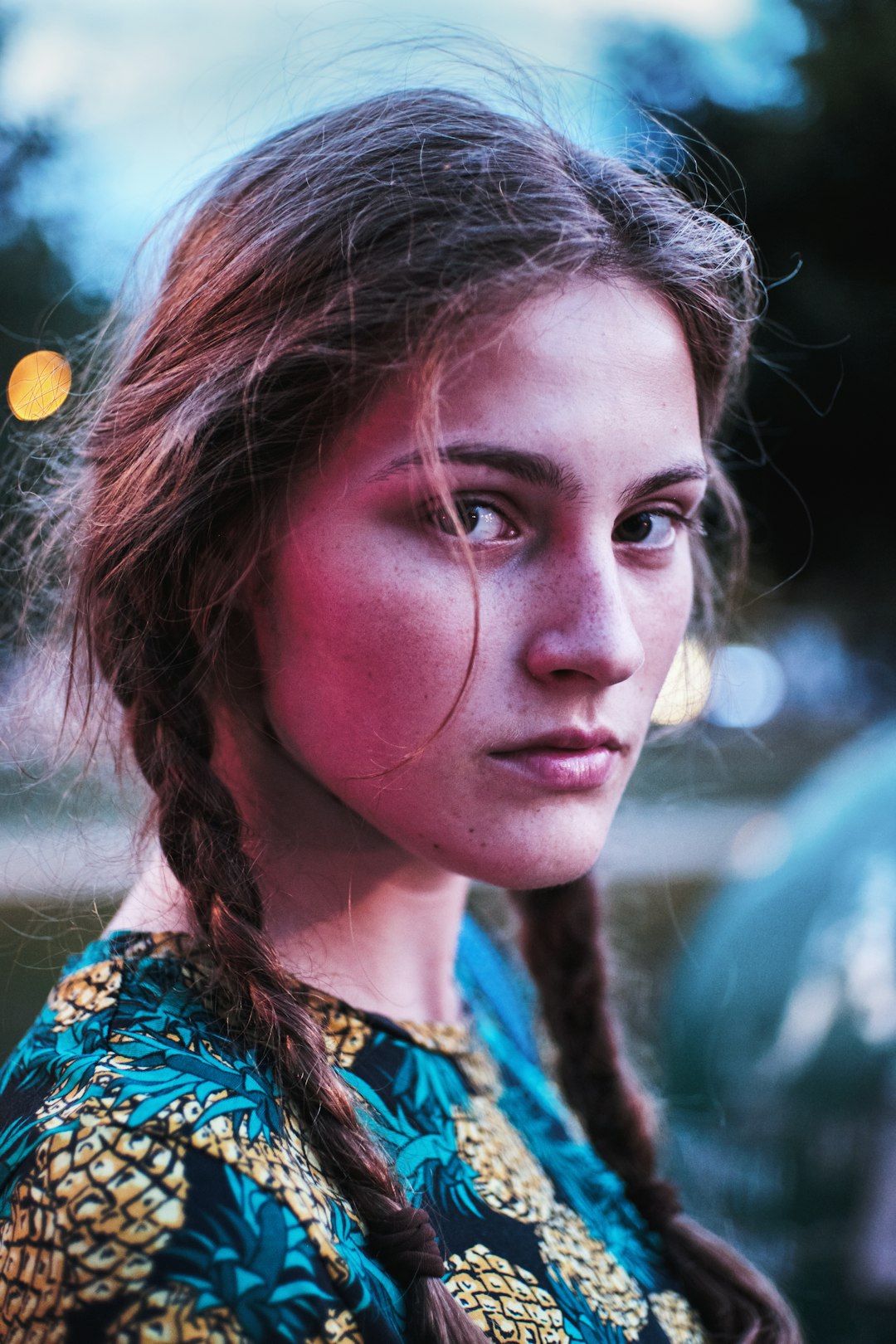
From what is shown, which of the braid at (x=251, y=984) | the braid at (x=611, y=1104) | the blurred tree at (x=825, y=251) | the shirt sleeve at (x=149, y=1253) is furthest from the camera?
the blurred tree at (x=825, y=251)

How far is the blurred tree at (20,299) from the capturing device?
139 centimetres

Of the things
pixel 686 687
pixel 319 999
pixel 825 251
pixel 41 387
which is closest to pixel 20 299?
pixel 41 387

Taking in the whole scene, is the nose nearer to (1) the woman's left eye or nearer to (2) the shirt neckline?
(1) the woman's left eye

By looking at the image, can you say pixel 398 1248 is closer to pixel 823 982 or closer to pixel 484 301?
pixel 484 301

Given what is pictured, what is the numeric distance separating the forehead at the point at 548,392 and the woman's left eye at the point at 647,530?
0.25 ft

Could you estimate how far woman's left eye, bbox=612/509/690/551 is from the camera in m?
1.08

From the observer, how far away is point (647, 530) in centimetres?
109

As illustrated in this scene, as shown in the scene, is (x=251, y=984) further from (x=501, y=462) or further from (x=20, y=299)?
(x=20, y=299)

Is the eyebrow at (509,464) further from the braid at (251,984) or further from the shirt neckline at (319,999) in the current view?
the shirt neckline at (319,999)

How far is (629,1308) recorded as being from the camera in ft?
3.56

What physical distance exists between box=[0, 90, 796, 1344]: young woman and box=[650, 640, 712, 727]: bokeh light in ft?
1.27

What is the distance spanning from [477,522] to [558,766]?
228 mm

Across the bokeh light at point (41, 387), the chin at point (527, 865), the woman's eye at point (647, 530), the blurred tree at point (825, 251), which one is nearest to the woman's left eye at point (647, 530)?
the woman's eye at point (647, 530)

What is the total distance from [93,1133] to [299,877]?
0.38 m
